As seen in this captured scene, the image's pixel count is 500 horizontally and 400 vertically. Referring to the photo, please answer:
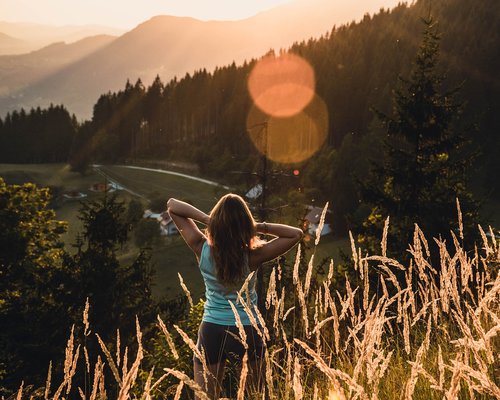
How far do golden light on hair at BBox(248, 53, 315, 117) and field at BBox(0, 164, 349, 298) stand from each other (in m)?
23.0

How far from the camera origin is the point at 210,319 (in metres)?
3.63

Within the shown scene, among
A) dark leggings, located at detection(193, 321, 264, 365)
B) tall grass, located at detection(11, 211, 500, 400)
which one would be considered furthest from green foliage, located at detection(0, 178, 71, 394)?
tall grass, located at detection(11, 211, 500, 400)

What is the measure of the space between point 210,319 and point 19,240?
65.8 feet

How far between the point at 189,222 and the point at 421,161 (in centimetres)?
1017

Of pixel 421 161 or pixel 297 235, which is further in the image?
pixel 421 161

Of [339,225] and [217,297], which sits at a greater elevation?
[217,297]

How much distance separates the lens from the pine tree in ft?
40.6

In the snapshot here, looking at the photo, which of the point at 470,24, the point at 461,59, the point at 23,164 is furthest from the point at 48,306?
the point at 23,164

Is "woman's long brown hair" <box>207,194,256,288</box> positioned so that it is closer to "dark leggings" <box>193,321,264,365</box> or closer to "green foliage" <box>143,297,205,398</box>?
"dark leggings" <box>193,321,264,365</box>

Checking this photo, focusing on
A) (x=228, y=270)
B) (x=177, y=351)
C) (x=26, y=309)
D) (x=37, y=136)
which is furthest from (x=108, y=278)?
(x=37, y=136)

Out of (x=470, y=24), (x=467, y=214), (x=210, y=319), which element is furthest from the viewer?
(x=470, y=24)

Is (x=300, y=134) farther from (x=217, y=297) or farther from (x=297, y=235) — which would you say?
(x=217, y=297)

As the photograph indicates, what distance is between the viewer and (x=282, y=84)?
8612 cm

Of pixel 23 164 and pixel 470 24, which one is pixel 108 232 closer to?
pixel 470 24
